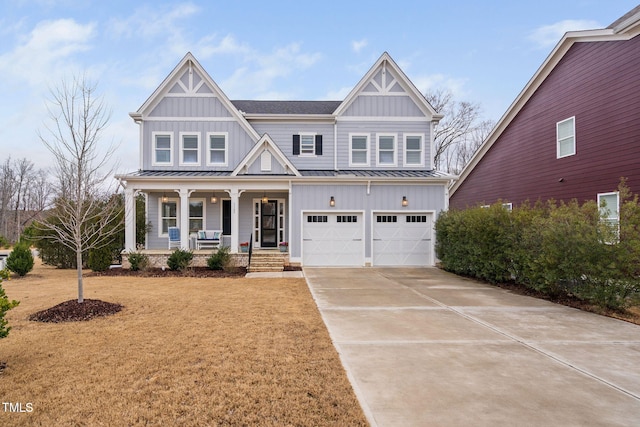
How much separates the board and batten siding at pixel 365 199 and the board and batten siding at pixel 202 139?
3191mm

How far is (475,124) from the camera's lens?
29.5 meters

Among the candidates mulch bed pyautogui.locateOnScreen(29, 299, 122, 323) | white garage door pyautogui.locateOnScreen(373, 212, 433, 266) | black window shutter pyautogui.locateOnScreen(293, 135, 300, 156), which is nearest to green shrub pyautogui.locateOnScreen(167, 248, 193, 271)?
mulch bed pyautogui.locateOnScreen(29, 299, 122, 323)

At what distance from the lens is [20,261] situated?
12.0 m

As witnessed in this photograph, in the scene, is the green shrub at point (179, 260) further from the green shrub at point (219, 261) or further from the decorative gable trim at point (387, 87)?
the decorative gable trim at point (387, 87)

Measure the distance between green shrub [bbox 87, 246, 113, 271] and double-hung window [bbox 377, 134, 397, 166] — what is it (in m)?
11.8

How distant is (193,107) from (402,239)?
35.2 feet

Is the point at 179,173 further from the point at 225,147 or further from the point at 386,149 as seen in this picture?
the point at 386,149

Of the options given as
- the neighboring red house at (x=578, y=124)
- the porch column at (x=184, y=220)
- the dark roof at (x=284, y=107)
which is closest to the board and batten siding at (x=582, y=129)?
the neighboring red house at (x=578, y=124)

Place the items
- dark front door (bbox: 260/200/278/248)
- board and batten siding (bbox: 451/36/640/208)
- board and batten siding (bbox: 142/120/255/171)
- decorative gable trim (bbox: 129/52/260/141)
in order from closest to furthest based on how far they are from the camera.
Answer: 1. board and batten siding (bbox: 451/36/640/208)
2. decorative gable trim (bbox: 129/52/260/141)
3. board and batten siding (bbox: 142/120/255/171)
4. dark front door (bbox: 260/200/278/248)

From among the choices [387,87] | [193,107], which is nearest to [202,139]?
[193,107]

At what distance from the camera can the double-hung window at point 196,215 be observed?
50.5ft

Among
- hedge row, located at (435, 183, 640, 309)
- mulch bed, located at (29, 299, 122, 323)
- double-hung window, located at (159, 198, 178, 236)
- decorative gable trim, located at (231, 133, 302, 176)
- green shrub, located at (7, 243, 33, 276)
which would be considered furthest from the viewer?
double-hung window, located at (159, 198, 178, 236)

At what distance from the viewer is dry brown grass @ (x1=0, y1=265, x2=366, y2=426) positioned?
3039 millimetres

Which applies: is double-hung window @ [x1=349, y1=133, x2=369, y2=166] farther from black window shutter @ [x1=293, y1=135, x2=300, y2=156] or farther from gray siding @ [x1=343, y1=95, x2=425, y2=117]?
black window shutter @ [x1=293, y1=135, x2=300, y2=156]
